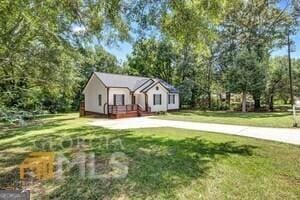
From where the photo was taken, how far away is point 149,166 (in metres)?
6.16

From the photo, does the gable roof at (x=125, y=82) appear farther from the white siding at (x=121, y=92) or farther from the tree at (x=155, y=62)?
the tree at (x=155, y=62)

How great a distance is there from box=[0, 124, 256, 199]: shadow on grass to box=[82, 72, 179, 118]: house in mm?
12228

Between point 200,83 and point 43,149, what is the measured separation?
2649 centimetres

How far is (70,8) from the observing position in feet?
24.9

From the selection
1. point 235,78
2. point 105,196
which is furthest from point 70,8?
point 235,78

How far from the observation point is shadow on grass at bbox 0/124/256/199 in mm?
4793

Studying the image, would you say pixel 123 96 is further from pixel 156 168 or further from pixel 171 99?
pixel 156 168

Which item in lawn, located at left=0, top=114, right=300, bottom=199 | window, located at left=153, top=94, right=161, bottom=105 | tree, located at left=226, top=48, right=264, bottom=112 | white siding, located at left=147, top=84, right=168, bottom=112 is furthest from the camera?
window, located at left=153, top=94, right=161, bottom=105

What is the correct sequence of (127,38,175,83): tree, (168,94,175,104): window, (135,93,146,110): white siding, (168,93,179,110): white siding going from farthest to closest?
1. (127,38,175,83): tree
2. (168,93,179,110): white siding
3. (168,94,175,104): window
4. (135,93,146,110): white siding

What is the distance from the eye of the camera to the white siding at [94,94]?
22.4m

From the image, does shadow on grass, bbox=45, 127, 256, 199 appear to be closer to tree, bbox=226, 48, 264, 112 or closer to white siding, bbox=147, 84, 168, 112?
white siding, bbox=147, 84, 168, 112

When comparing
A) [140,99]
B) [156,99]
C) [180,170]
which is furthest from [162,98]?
[180,170]

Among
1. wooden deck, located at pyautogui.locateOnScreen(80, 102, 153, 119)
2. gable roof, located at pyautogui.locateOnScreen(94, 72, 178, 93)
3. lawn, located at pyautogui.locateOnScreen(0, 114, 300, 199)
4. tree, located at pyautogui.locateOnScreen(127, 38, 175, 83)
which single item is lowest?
lawn, located at pyautogui.locateOnScreen(0, 114, 300, 199)

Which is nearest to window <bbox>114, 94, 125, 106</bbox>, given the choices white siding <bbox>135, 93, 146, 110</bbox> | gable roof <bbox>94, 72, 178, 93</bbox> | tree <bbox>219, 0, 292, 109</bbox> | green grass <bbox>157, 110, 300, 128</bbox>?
gable roof <bbox>94, 72, 178, 93</bbox>
